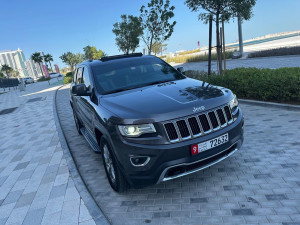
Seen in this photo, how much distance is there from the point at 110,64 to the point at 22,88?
90.3ft

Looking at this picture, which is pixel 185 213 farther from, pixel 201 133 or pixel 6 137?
pixel 6 137

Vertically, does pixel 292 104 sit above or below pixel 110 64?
below

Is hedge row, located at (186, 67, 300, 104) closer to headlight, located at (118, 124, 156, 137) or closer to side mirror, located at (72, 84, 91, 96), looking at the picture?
headlight, located at (118, 124, 156, 137)

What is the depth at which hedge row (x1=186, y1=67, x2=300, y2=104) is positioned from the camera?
6.03 meters

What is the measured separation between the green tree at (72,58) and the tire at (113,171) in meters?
58.1

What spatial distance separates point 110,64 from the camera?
4.31 m

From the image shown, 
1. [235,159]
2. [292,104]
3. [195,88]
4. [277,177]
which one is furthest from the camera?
[292,104]

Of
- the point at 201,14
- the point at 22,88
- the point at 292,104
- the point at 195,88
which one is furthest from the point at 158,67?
the point at 22,88

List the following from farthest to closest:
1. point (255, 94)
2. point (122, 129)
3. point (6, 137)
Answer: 1. point (6, 137)
2. point (255, 94)
3. point (122, 129)

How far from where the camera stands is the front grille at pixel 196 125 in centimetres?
272

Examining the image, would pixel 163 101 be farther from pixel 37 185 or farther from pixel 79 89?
pixel 37 185

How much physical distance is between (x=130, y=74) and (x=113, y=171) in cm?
174

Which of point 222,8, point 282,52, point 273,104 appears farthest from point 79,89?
point 282,52

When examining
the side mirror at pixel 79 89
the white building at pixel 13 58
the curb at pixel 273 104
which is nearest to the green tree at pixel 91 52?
the curb at pixel 273 104
